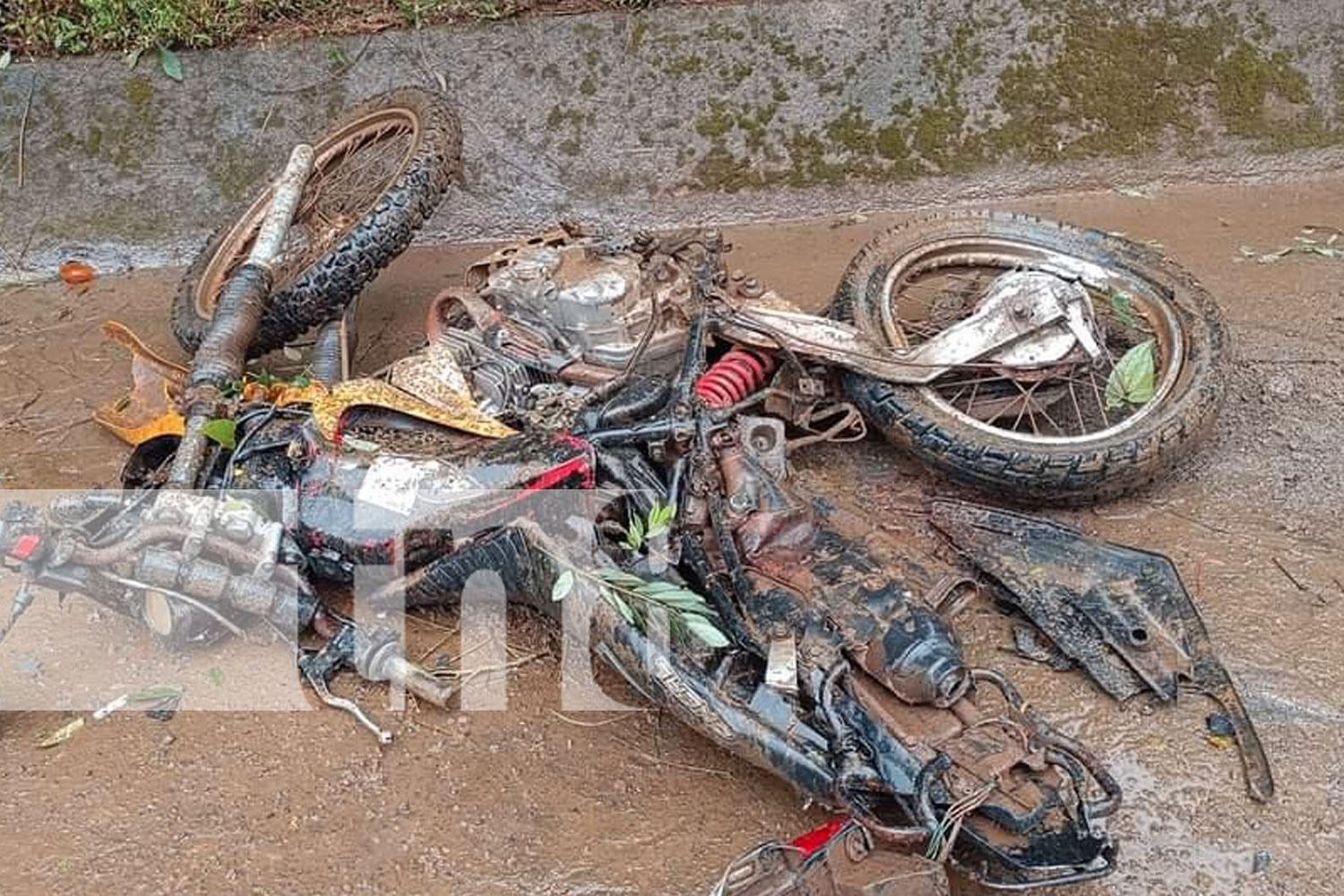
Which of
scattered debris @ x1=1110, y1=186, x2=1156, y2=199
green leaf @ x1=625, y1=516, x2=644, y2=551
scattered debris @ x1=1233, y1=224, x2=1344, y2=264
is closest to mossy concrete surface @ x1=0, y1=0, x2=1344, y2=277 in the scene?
scattered debris @ x1=1110, y1=186, x2=1156, y2=199

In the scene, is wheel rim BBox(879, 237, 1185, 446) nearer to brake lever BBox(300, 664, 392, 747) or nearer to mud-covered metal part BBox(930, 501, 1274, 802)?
mud-covered metal part BBox(930, 501, 1274, 802)

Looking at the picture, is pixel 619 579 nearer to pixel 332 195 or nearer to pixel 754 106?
pixel 332 195

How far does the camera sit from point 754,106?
17.1ft

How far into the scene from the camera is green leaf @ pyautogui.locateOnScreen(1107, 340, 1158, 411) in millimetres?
3545

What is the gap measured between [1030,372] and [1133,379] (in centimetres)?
32

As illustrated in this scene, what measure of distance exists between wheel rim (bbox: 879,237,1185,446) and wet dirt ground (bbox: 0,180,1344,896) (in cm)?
31

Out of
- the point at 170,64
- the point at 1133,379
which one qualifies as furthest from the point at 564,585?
the point at 170,64

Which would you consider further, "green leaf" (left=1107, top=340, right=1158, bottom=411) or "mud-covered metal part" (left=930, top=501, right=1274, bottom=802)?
"green leaf" (left=1107, top=340, right=1158, bottom=411)

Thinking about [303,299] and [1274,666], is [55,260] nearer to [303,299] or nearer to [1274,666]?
[303,299]

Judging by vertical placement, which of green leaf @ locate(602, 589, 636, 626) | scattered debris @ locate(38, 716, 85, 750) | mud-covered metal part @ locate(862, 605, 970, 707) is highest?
mud-covered metal part @ locate(862, 605, 970, 707)

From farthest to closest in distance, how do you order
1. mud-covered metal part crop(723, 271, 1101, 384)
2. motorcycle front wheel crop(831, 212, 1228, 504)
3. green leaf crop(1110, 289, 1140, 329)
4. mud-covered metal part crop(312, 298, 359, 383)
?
mud-covered metal part crop(312, 298, 359, 383) < green leaf crop(1110, 289, 1140, 329) < mud-covered metal part crop(723, 271, 1101, 384) < motorcycle front wheel crop(831, 212, 1228, 504)

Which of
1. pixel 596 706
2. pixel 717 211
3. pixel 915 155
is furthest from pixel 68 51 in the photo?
pixel 596 706

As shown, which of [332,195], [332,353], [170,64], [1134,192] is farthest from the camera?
[170,64]

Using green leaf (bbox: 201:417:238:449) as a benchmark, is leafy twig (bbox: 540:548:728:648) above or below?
above
